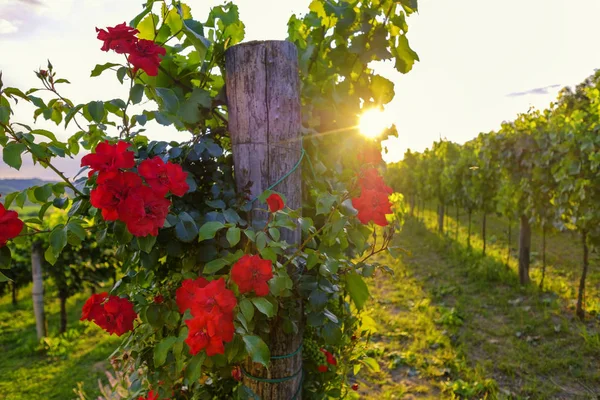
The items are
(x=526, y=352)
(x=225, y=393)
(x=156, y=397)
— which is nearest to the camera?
(x=156, y=397)

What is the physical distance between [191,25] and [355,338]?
1717 mm

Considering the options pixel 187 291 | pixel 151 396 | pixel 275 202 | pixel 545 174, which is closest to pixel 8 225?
pixel 187 291

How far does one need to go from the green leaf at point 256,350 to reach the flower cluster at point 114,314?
53 centimetres

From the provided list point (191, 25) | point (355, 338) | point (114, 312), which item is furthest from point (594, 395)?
point (191, 25)

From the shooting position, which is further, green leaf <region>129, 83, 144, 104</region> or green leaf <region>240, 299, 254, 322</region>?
green leaf <region>129, 83, 144, 104</region>

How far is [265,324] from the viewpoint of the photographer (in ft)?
4.48

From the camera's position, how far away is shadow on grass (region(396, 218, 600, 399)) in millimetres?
4031

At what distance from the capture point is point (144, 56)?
116cm

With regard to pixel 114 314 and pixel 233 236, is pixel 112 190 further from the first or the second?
pixel 114 314

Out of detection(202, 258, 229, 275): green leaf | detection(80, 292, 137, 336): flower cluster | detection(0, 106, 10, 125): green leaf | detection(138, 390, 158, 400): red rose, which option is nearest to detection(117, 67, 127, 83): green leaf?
detection(0, 106, 10, 125): green leaf

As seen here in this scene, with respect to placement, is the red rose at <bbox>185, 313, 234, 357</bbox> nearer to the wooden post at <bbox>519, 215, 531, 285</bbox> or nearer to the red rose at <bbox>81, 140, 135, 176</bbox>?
the red rose at <bbox>81, 140, 135, 176</bbox>

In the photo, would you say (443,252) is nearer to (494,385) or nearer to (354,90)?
(494,385)

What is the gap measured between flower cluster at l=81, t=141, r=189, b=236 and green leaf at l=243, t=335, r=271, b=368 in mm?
408

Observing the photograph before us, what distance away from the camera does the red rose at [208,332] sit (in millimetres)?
1008
